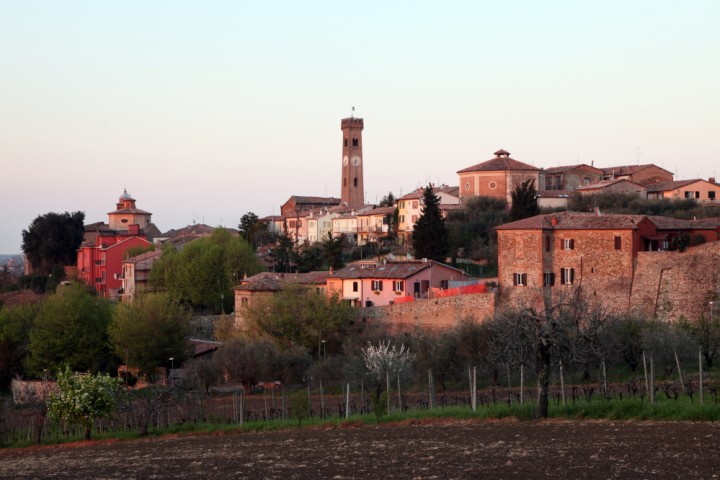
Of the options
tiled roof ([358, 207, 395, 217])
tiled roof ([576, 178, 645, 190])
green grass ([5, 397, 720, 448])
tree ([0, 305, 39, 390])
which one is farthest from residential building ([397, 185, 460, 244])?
green grass ([5, 397, 720, 448])

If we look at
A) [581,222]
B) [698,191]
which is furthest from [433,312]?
[698,191]

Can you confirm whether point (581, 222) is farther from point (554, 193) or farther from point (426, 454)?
point (426, 454)

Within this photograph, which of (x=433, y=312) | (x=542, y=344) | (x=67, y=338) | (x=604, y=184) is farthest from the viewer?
(x=604, y=184)

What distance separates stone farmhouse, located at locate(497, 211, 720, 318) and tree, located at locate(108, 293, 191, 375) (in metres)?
17.2

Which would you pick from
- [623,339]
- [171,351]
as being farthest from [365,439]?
[171,351]

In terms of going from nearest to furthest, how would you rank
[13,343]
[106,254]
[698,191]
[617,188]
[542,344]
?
[542,344] < [13,343] < [698,191] < [617,188] < [106,254]

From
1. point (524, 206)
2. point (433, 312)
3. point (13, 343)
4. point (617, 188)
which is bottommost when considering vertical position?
point (13, 343)

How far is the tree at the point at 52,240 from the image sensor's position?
9506 centimetres

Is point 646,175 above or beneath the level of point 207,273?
above

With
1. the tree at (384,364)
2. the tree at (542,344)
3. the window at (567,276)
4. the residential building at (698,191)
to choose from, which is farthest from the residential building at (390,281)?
the tree at (542,344)

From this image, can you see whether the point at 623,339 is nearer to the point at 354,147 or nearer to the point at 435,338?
the point at 435,338

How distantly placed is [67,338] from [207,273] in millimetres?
15818

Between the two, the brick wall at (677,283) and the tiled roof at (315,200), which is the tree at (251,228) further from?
the brick wall at (677,283)

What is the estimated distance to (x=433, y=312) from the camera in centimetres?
4934
